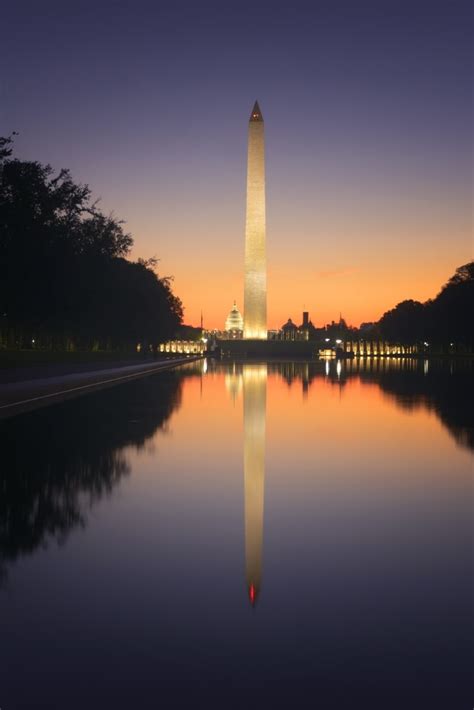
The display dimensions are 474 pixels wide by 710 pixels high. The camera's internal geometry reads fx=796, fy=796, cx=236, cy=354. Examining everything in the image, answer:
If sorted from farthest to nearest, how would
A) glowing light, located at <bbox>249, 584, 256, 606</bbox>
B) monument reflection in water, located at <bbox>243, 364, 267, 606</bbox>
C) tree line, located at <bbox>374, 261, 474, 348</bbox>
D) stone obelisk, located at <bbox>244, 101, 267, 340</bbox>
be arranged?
tree line, located at <bbox>374, 261, 474, 348</bbox>, stone obelisk, located at <bbox>244, 101, 267, 340</bbox>, monument reflection in water, located at <bbox>243, 364, 267, 606</bbox>, glowing light, located at <bbox>249, 584, 256, 606</bbox>

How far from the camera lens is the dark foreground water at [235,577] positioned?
4.00m

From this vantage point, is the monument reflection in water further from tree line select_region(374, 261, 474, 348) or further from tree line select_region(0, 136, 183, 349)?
tree line select_region(374, 261, 474, 348)

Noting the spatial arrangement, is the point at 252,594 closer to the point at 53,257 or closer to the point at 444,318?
the point at 53,257

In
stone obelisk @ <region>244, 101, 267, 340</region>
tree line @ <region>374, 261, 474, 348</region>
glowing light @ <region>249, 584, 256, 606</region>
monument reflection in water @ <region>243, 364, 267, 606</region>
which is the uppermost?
stone obelisk @ <region>244, 101, 267, 340</region>

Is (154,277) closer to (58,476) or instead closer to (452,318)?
(452,318)

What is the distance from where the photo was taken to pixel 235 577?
225 inches

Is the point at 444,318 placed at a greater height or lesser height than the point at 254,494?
greater

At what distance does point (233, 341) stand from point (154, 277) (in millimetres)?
36195

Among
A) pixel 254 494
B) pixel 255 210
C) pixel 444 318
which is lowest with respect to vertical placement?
pixel 254 494

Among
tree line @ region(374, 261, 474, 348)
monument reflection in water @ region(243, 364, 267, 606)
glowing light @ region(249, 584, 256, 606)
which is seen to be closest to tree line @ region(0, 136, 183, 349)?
monument reflection in water @ region(243, 364, 267, 606)

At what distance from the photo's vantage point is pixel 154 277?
76.1m

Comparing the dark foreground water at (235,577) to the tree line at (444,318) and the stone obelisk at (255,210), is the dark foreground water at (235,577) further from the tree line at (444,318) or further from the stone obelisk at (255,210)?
the tree line at (444,318)

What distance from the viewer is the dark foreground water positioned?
4.00 metres

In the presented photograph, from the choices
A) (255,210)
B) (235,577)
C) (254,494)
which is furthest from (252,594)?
(255,210)
